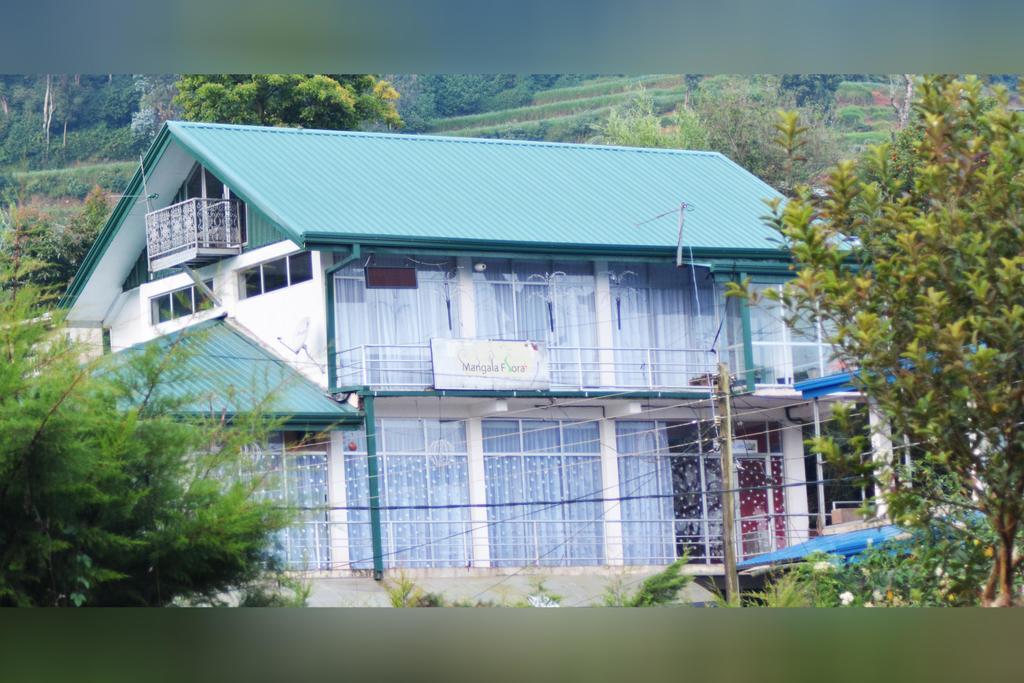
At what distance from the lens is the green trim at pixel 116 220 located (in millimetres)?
9922

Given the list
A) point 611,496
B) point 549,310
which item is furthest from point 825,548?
point 549,310

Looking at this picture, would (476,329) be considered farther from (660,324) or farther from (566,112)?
(566,112)

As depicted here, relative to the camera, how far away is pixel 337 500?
30.1 ft

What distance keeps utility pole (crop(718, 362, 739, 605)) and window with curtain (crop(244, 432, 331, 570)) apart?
116 inches

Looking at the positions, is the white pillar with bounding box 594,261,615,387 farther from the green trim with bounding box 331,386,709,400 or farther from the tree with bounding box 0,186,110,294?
the tree with bounding box 0,186,110,294

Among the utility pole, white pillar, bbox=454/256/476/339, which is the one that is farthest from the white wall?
the utility pole

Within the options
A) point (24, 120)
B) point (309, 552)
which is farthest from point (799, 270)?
point (24, 120)

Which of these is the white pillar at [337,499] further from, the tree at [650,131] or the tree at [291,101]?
the tree at [291,101]

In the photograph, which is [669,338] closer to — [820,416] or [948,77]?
[820,416]

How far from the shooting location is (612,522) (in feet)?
33.0

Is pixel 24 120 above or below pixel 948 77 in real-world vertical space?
above

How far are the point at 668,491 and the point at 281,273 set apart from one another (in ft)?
10.2

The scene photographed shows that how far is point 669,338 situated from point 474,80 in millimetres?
5448

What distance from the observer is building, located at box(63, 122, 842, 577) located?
31.2 ft
